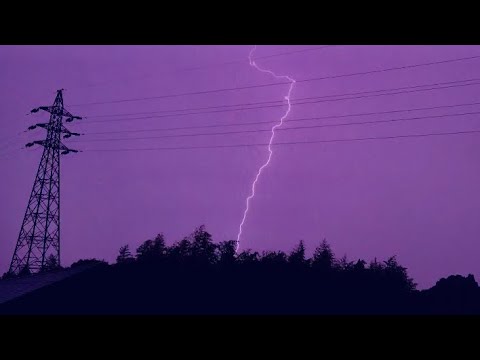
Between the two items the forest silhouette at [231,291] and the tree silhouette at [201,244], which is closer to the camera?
the forest silhouette at [231,291]

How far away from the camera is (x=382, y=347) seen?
8.52ft

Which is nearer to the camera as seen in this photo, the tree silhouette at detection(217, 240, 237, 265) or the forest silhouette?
the forest silhouette

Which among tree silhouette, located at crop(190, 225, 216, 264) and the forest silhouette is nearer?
the forest silhouette

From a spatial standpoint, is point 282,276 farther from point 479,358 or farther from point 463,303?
point 479,358

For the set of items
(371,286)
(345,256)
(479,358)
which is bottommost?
(479,358)

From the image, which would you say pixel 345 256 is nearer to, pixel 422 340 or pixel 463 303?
pixel 463 303
